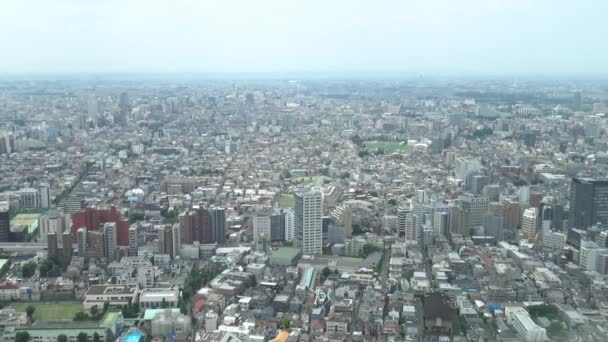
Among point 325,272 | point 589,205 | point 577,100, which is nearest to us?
point 325,272

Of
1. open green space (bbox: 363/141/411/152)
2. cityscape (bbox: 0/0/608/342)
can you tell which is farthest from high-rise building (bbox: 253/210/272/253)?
open green space (bbox: 363/141/411/152)

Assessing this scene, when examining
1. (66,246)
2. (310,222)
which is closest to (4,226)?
(66,246)

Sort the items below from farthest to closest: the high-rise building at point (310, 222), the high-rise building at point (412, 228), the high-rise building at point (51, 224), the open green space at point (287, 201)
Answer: the open green space at point (287, 201) < the high-rise building at point (412, 228) < the high-rise building at point (51, 224) < the high-rise building at point (310, 222)

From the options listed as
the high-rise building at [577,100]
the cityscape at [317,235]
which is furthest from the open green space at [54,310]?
the high-rise building at [577,100]

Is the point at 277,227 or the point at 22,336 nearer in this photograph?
the point at 22,336

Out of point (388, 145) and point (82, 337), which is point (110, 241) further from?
point (388, 145)

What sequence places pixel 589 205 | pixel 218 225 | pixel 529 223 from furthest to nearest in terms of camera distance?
pixel 529 223 < pixel 218 225 < pixel 589 205

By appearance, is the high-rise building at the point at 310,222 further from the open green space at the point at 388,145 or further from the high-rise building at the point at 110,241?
the open green space at the point at 388,145
